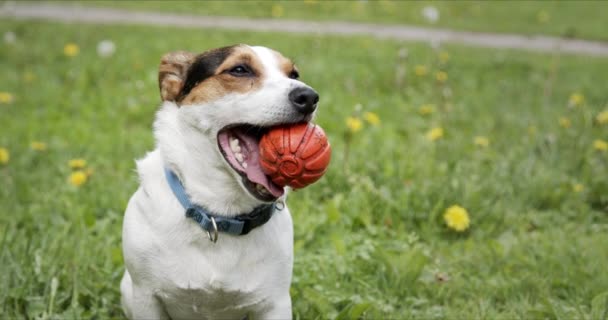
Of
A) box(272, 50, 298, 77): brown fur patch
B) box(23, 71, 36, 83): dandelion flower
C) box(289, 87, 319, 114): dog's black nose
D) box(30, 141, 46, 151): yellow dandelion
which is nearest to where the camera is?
box(289, 87, 319, 114): dog's black nose

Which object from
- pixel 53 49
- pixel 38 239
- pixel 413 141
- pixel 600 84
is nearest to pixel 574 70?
pixel 600 84

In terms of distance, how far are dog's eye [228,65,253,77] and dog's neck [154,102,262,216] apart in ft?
0.94

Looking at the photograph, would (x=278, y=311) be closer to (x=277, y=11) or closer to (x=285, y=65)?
(x=285, y=65)

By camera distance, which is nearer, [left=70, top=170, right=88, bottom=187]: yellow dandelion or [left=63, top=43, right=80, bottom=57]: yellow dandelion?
[left=70, top=170, right=88, bottom=187]: yellow dandelion

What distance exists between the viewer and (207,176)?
8.50ft

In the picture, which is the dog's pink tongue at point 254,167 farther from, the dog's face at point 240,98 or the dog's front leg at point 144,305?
the dog's front leg at point 144,305

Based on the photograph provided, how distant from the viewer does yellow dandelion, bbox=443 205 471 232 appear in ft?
12.8

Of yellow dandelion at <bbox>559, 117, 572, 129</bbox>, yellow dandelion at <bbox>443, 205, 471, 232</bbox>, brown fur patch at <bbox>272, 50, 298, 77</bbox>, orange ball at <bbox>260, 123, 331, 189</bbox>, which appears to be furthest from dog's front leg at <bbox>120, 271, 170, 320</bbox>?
yellow dandelion at <bbox>559, 117, 572, 129</bbox>

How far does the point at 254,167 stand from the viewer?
2.45 meters

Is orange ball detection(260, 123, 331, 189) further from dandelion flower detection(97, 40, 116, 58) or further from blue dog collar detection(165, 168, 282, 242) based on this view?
dandelion flower detection(97, 40, 116, 58)

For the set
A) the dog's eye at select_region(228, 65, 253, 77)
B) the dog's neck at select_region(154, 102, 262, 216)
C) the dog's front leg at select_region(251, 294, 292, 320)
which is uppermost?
the dog's eye at select_region(228, 65, 253, 77)

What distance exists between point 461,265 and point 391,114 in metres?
2.59

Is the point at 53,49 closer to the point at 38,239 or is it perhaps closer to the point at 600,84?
the point at 38,239

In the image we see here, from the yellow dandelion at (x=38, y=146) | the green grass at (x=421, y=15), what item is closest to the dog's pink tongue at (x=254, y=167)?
the yellow dandelion at (x=38, y=146)
